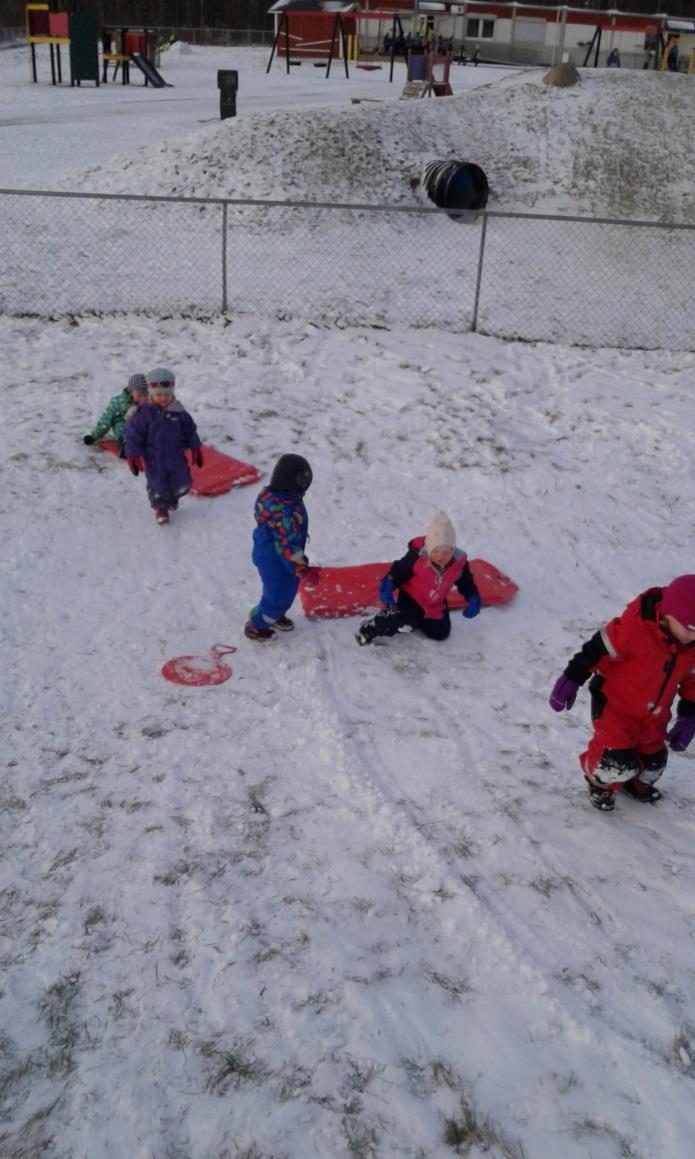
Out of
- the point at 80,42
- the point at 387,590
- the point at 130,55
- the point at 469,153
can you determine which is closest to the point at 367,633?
the point at 387,590

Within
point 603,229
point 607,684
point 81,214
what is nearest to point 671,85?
point 603,229

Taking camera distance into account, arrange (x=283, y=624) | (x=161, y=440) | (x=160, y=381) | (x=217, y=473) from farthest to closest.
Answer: (x=217, y=473)
(x=161, y=440)
(x=160, y=381)
(x=283, y=624)

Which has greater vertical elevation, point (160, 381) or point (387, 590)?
point (160, 381)

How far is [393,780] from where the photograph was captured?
15.4 ft

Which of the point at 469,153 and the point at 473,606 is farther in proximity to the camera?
the point at 469,153

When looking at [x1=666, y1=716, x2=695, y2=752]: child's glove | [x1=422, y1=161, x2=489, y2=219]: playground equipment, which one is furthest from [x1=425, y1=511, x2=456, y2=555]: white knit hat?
[x1=422, y1=161, x2=489, y2=219]: playground equipment

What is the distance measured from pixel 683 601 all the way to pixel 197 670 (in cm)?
313

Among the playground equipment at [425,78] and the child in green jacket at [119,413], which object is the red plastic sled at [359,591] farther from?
the playground equipment at [425,78]

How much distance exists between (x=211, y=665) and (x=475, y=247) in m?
12.1

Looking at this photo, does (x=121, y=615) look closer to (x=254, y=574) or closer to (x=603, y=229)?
(x=254, y=574)

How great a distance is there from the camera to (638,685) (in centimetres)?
404

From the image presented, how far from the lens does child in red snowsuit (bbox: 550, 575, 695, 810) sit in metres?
3.90

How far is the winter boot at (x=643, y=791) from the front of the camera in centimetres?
452

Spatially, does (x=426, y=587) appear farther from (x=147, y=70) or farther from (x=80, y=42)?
(x=147, y=70)
